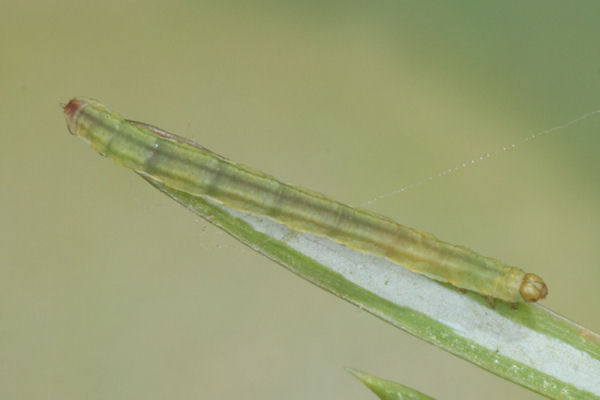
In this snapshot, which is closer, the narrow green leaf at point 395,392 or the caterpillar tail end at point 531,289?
the narrow green leaf at point 395,392

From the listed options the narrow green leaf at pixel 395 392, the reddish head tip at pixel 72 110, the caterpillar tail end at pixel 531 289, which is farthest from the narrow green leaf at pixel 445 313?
the reddish head tip at pixel 72 110

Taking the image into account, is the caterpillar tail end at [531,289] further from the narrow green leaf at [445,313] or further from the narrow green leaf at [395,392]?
the narrow green leaf at [395,392]

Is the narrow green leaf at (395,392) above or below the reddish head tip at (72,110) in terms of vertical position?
below

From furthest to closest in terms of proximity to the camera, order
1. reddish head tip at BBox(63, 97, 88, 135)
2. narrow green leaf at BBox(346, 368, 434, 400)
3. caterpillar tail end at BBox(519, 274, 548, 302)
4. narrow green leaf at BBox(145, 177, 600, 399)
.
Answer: reddish head tip at BBox(63, 97, 88, 135)
caterpillar tail end at BBox(519, 274, 548, 302)
narrow green leaf at BBox(145, 177, 600, 399)
narrow green leaf at BBox(346, 368, 434, 400)

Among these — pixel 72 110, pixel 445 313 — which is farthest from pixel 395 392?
pixel 72 110

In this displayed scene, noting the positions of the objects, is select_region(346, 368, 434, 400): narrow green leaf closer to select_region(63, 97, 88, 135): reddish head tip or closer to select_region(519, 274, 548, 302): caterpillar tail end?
select_region(519, 274, 548, 302): caterpillar tail end

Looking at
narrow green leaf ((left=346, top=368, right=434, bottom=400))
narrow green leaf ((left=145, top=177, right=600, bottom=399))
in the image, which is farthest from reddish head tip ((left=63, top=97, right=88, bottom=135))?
narrow green leaf ((left=346, top=368, right=434, bottom=400))

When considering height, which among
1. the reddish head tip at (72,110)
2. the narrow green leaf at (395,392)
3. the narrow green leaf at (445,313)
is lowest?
the narrow green leaf at (395,392)

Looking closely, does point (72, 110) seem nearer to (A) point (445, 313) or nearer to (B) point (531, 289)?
(A) point (445, 313)

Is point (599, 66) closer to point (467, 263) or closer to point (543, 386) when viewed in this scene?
point (467, 263)
